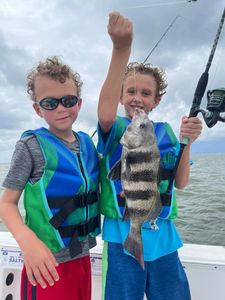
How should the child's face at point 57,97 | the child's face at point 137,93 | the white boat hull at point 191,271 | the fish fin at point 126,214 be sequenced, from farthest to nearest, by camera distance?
the white boat hull at point 191,271, the child's face at point 137,93, the child's face at point 57,97, the fish fin at point 126,214

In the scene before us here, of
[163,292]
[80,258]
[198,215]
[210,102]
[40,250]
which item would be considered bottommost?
[198,215]

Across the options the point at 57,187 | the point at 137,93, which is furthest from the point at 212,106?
the point at 57,187

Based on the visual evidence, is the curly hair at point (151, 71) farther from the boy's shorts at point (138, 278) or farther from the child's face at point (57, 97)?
the boy's shorts at point (138, 278)

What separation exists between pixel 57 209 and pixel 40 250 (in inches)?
21.1

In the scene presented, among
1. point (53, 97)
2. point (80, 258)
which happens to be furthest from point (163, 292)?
point (53, 97)

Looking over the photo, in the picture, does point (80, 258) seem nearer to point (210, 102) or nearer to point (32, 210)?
point (32, 210)

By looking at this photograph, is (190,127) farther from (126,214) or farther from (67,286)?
(67,286)

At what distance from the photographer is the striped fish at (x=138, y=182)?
6.93 feet

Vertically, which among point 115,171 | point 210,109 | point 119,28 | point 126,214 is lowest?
point 126,214

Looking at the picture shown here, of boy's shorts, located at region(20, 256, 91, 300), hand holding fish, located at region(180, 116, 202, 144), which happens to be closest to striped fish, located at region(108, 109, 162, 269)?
hand holding fish, located at region(180, 116, 202, 144)

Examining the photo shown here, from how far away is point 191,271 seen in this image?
3217 millimetres

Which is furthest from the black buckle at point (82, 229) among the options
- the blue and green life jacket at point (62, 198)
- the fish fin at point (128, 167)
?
the fish fin at point (128, 167)

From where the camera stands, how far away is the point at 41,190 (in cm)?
230

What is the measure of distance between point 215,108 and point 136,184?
0.91 m
